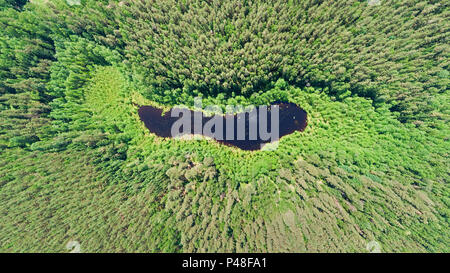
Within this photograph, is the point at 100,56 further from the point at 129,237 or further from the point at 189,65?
the point at 129,237

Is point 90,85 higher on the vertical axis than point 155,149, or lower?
higher

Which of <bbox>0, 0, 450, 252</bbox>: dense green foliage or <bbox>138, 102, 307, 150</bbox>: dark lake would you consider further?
<bbox>138, 102, 307, 150</bbox>: dark lake

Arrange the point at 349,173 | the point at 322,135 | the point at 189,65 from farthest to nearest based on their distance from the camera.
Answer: the point at 322,135 → the point at 189,65 → the point at 349,173

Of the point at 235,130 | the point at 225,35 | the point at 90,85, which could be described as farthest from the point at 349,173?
the point at 90,85

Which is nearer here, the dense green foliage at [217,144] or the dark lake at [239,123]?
the dense green foliage at [217,144]
